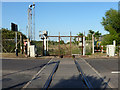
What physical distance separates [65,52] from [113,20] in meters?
9.04

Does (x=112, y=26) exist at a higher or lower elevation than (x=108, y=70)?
higher

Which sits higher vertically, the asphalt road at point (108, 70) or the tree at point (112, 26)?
the tree at point (112, 26)

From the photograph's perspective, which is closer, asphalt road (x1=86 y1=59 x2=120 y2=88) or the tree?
asphalt road (x1=86 y1=59 x2=120 y2=88)

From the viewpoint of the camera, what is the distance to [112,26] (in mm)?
25844

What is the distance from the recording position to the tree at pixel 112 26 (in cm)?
2478

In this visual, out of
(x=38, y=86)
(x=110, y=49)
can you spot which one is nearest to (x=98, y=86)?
(x=38, y=86)

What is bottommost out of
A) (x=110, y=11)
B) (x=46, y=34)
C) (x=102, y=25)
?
(x=46, y=34)

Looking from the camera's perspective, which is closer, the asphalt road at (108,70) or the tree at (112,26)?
the asphalt road at (108,70)

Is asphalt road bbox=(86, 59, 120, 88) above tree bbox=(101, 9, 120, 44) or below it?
below

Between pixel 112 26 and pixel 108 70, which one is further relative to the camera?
pixel 112 26

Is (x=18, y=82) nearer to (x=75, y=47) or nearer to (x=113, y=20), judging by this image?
(x=75, y=47)

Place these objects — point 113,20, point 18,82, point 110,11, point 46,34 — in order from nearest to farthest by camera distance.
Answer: point 18,82, point 46,34, point 113,20, point 110,11

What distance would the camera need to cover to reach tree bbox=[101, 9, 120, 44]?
24783 mm

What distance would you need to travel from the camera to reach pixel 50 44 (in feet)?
72.9
